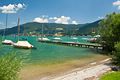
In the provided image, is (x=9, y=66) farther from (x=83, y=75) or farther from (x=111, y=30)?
(x=111, y=30)

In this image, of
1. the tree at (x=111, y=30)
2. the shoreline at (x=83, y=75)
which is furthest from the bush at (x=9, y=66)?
the tree at (x=111, y=30)

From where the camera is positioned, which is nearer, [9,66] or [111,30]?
[9,66]

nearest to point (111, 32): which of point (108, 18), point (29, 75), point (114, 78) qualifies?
point (108, 18)

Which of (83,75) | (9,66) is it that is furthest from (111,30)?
(9,66)

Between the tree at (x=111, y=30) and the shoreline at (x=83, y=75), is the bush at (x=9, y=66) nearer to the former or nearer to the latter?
the shoreline at (x=83, y=75)

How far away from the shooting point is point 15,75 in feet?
44.2

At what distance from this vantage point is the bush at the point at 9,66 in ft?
42.0

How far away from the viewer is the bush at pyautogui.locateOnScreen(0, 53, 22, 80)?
42.0 feet

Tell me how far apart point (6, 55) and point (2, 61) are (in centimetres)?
77

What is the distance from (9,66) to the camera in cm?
1310

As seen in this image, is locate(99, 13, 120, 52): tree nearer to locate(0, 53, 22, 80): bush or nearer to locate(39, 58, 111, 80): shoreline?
locate(39, 58, 111, 80): shoreline

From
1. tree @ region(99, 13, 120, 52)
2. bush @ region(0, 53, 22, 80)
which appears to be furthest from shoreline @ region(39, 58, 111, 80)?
tree @ region(99, 13, 120, 52)

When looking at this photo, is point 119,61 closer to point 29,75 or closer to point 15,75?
point 29,75

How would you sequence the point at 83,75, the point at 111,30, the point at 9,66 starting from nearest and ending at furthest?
1. the point at 9,66
2. the point at 83,75
3. the point at 111,30
